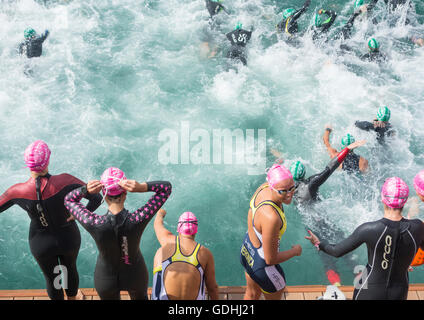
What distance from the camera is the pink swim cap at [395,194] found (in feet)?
10.1

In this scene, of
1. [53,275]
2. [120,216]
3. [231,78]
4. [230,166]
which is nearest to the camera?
[120,216]

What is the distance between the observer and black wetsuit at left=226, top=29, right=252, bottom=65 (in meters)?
8.73

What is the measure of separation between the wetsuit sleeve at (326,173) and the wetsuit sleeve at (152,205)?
2.44 meters

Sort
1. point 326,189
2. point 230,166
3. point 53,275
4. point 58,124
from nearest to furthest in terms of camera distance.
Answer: point 53,275
point 326,189
point 230,166
point 58,124

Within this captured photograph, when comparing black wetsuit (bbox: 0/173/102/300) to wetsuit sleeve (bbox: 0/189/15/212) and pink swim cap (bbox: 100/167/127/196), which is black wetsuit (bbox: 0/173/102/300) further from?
pink swim cap (bbox: 100/167/127/196)

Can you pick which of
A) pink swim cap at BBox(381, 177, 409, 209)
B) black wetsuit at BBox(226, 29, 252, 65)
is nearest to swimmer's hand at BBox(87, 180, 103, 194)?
pink swim cap at BBox(381, 177, 409, 209)

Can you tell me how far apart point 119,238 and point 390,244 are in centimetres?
236

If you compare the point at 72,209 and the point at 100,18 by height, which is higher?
the point at 100,18

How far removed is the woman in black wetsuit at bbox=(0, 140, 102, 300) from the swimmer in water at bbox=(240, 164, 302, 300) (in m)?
1.70

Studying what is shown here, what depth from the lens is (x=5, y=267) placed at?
20.2 feet

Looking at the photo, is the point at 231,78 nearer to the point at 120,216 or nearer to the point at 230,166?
the point at 230,166

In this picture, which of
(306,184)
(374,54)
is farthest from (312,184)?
(374,54)

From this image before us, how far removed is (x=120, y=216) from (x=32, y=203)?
1.04m

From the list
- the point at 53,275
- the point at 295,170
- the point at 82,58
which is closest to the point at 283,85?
the point at 295,170
